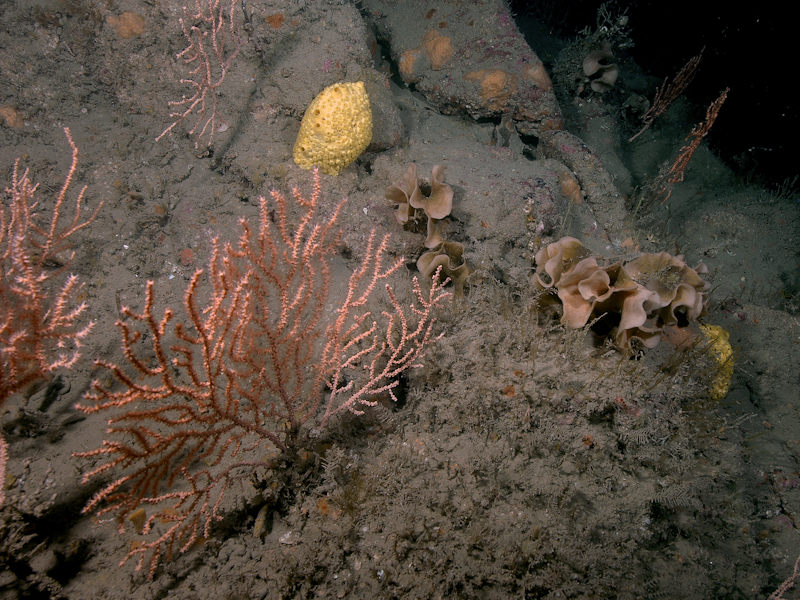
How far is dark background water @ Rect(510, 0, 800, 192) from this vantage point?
718cm

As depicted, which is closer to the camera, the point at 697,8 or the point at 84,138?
the point at 84,138

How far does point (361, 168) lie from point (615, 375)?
3.28 m

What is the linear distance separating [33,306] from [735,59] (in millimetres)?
11523

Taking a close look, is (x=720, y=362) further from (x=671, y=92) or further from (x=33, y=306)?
(x=671, y=92)

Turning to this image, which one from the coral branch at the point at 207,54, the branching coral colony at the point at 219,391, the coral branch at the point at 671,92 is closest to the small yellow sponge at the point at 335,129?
the coral branch at the point at 207,54

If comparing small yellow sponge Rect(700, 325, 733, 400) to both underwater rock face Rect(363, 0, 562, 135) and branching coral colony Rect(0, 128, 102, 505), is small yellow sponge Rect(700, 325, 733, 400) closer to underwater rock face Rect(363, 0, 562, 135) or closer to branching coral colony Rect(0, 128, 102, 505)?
underwater rock face Rect(363, 0, 562, 135)

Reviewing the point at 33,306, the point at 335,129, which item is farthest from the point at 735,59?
the point at 33,306

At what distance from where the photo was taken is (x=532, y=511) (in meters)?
2.50

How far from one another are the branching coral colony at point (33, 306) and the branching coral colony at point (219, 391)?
42cm

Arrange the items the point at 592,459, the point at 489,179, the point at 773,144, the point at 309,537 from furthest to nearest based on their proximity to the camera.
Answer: the point at 773,144 < the point at 489,179 < the point at 592,459 < the point at 309,537

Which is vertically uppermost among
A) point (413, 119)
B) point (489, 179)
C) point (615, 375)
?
point (413, 119)

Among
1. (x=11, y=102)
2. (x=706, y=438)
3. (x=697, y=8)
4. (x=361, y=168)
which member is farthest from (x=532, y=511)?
(x=697, y=8)

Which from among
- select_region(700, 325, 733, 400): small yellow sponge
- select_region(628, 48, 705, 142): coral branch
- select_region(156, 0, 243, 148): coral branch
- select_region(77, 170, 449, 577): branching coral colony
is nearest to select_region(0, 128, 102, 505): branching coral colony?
select_region(77, 170, 449, 577): branching coral colony

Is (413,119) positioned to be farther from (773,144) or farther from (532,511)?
(773,144)
